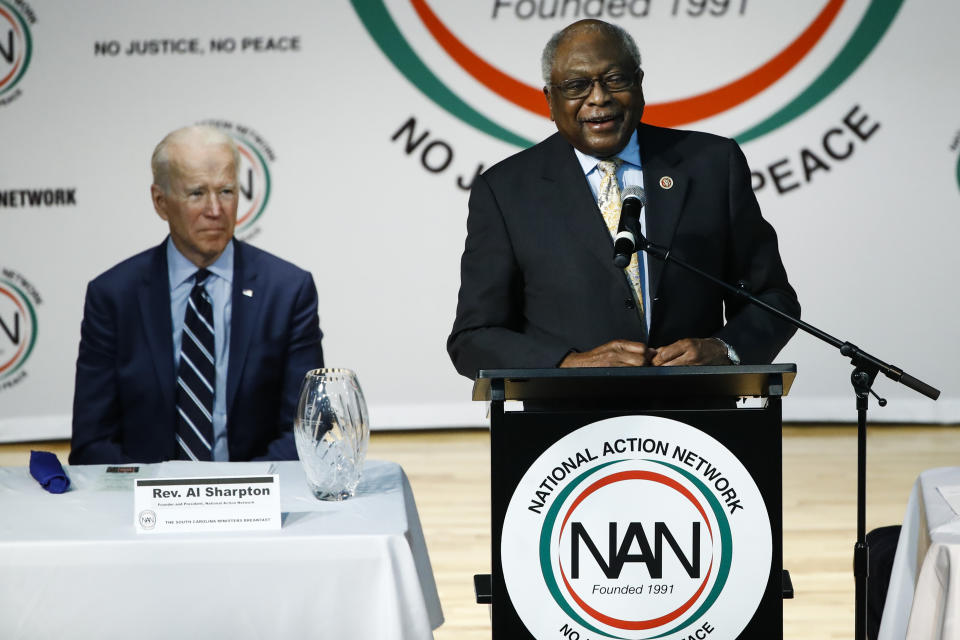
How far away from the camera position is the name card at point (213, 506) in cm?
168

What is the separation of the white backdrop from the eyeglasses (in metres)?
3.69

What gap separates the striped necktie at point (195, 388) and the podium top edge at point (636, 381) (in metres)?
1.10

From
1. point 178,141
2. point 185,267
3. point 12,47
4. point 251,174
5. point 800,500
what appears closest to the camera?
point 185,267

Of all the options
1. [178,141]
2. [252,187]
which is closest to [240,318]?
[178,141]

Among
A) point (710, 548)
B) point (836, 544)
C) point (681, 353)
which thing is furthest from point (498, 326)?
point (836, 544)

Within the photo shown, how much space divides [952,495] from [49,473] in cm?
156

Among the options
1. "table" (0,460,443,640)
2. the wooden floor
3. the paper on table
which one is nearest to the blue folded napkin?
"table" (0,460,443,640)

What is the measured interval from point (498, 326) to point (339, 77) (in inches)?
155

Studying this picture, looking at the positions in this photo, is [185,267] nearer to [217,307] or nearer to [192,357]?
[217,307]

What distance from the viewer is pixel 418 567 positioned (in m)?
1.81

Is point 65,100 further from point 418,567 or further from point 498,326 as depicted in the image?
point 418,567

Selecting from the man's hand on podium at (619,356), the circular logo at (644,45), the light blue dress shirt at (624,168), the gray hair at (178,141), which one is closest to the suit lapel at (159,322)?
the gray hair at (178,141)

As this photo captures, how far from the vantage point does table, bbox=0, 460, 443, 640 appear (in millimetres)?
1650

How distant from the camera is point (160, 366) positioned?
2666 mm
